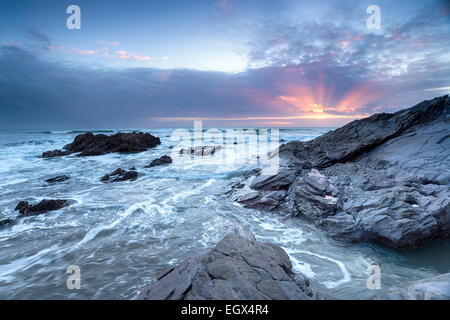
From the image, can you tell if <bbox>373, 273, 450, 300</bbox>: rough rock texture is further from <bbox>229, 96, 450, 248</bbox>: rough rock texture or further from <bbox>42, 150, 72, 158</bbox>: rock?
<bbox>42, 150, 72, 158</bbox>: rock

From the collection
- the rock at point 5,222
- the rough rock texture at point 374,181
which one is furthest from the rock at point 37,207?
the rough rock texture at point 374,181

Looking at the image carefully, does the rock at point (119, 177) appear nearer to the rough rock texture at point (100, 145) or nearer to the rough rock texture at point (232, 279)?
the rough rock texture at point (232, 279)

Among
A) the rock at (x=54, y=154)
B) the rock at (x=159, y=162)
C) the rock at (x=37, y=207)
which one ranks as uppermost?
the rock at (x=54, y=154)

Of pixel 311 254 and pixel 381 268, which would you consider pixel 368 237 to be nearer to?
pixel 381 268

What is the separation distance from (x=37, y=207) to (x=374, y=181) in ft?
42.4

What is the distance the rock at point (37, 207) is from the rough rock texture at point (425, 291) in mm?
10739

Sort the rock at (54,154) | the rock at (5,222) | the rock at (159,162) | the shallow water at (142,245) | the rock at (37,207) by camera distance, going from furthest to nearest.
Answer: the rock at (54,154) < the rock at (159,162) < the rock at (37,207) < the rock at (5,222) < the shallow water at (142,245)

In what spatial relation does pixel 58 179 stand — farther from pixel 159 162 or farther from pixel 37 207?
pixel 159 162

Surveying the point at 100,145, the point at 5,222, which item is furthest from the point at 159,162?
the point at 5,222

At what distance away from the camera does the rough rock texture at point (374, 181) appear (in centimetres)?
510

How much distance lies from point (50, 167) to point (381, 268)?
22539mm

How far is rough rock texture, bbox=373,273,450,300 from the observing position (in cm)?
254

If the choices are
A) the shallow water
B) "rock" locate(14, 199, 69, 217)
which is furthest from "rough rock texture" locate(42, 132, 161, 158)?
"rock" locate(14, 199, 69, 217)
